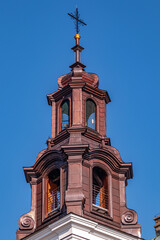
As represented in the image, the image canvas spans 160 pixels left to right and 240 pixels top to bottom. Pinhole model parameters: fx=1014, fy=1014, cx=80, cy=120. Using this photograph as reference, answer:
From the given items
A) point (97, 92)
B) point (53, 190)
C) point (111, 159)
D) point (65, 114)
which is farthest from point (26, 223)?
point (97, 92)

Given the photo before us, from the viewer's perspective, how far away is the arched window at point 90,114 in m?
52.0

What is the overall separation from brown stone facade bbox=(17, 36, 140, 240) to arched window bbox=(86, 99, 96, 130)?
0.12 m

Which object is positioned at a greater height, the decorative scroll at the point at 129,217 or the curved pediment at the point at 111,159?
the curved pediment at the point at 111,159

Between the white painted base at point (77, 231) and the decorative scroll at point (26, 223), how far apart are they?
1.60 metres

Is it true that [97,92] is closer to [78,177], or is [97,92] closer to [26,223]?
[78,177]

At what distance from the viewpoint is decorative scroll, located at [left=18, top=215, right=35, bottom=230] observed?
48.7m

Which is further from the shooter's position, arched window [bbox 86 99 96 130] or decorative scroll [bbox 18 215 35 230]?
arched window [bbox 86 99 96 130]

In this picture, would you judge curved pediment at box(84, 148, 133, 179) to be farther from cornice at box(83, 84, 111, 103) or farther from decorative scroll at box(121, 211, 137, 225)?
cornice at box(83, 84, 111, 103)

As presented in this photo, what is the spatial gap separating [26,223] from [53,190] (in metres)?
2.39

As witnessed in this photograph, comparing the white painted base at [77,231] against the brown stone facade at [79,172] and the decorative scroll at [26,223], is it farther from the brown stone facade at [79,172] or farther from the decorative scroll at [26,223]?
the decorative scroll at [26,223]

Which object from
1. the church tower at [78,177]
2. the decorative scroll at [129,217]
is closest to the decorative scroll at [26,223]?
the church tower at [78,177]

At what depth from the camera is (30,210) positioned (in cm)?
4941

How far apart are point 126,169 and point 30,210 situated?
16.9 feet

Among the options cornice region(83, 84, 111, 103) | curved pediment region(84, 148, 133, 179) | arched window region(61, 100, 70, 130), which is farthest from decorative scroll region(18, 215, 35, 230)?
cornice region(83, 84, 111, 103)
